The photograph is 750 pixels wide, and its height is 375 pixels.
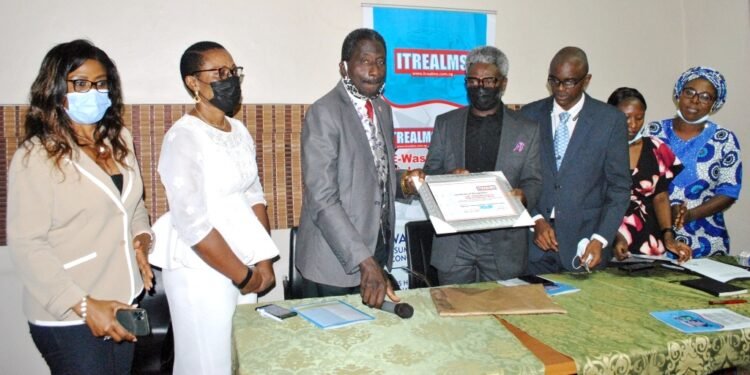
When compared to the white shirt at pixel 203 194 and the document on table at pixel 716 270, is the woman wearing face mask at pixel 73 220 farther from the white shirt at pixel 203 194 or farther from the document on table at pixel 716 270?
the document on table at pixel 716 270

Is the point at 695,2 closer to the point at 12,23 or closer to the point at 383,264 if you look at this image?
the point at 383,264

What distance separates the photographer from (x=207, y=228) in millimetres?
2076

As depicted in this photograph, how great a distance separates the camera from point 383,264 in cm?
255

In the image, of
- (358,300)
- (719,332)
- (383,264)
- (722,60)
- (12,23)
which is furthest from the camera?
(722,60)

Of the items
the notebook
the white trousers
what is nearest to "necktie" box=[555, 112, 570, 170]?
the notebook

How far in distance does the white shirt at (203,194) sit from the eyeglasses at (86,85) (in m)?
0.30

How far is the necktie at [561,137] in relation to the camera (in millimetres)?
2908

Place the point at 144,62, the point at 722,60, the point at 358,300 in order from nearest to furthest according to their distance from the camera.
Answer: the point at 358,300, the point at 144,62, the point at 722,60

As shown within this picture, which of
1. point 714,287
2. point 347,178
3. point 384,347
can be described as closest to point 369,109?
point 347,178

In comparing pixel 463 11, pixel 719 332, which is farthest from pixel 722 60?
pixel 719 332

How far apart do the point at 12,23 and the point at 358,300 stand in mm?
2697

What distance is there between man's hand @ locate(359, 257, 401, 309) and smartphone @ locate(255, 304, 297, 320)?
0.29 metres

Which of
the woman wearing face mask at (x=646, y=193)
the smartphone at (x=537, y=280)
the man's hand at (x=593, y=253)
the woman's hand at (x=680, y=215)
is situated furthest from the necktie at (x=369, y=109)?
the woman's hand at (x=680, y=215)

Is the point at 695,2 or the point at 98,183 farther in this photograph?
the point at 695,2
